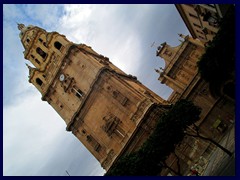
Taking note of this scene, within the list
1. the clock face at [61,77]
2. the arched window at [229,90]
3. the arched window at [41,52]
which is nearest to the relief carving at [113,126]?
the clock face at [61,77]

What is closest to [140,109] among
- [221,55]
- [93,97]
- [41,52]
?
[93,97]

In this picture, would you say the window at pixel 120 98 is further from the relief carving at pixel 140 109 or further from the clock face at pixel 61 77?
the clock face at pixel 61 77

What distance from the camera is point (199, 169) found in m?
37.2

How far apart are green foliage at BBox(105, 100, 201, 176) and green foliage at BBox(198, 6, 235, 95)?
13.3 feet

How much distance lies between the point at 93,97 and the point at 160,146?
17258 millimetres

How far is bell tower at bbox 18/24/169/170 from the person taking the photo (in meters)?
41.9

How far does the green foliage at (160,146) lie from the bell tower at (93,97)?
7675mm

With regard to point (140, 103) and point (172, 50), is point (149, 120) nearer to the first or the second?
point (140, 103)

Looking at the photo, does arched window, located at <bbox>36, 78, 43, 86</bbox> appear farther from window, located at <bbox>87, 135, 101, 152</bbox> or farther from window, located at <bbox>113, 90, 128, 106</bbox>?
window, located at <bbox>113, 90, 128, 106</bbox>

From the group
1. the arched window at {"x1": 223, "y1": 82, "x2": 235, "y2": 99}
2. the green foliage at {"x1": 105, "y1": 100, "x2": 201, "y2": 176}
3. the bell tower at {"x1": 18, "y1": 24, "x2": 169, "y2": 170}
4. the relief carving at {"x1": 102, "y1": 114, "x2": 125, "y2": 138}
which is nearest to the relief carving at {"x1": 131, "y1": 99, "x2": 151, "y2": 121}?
the bell tower at {"x1": 18, "y1": 24, "x2": 169, "y2": 170}

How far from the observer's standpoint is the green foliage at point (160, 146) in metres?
30.9

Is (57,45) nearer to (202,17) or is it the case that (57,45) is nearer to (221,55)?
(202,17)

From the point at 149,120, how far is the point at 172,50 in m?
14.9

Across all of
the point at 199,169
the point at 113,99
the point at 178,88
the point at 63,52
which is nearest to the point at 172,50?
the point at 178,88
